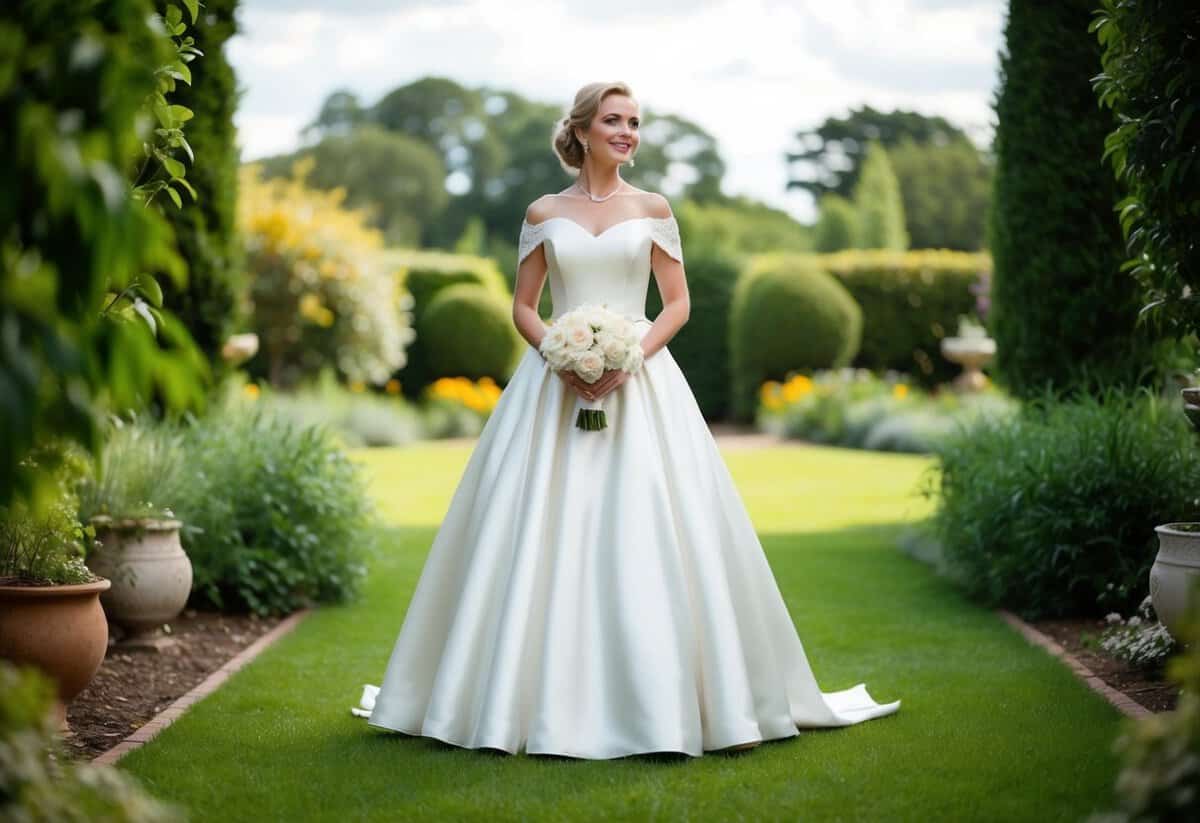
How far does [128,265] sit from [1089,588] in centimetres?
559

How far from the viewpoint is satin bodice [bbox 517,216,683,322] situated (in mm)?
4703

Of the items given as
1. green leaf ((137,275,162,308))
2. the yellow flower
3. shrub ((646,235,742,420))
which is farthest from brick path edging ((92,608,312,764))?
shrub ((646,235,742,420))

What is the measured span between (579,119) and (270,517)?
324 cm

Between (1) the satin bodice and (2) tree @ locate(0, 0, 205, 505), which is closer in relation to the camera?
(2) tree @ locate(0, 0, 205, 505)

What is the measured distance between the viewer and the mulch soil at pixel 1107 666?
4969 millimetres

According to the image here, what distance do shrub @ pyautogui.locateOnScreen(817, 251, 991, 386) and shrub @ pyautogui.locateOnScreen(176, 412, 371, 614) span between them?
1655cm

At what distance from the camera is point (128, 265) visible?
2.31 metres

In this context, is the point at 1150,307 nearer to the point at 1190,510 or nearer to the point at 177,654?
the point at 1190,510

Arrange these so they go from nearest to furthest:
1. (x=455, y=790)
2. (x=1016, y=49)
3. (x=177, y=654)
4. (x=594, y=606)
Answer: (x=455, y=790) → (x=594, y=606) → (x=177, y=654) → (x=1016, y=49)

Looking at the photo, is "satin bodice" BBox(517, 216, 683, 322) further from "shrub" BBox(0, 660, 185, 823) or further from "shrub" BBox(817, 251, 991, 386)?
"shrub" BBox(817, 251, 991, 386)

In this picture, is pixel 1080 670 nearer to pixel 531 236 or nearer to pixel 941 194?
pixel 531 236

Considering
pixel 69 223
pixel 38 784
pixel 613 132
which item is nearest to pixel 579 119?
pixel 613 132

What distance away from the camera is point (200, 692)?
210 inches

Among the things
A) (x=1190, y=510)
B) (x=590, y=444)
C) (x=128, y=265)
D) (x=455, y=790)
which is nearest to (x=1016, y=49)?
(x=1190, y=510)
